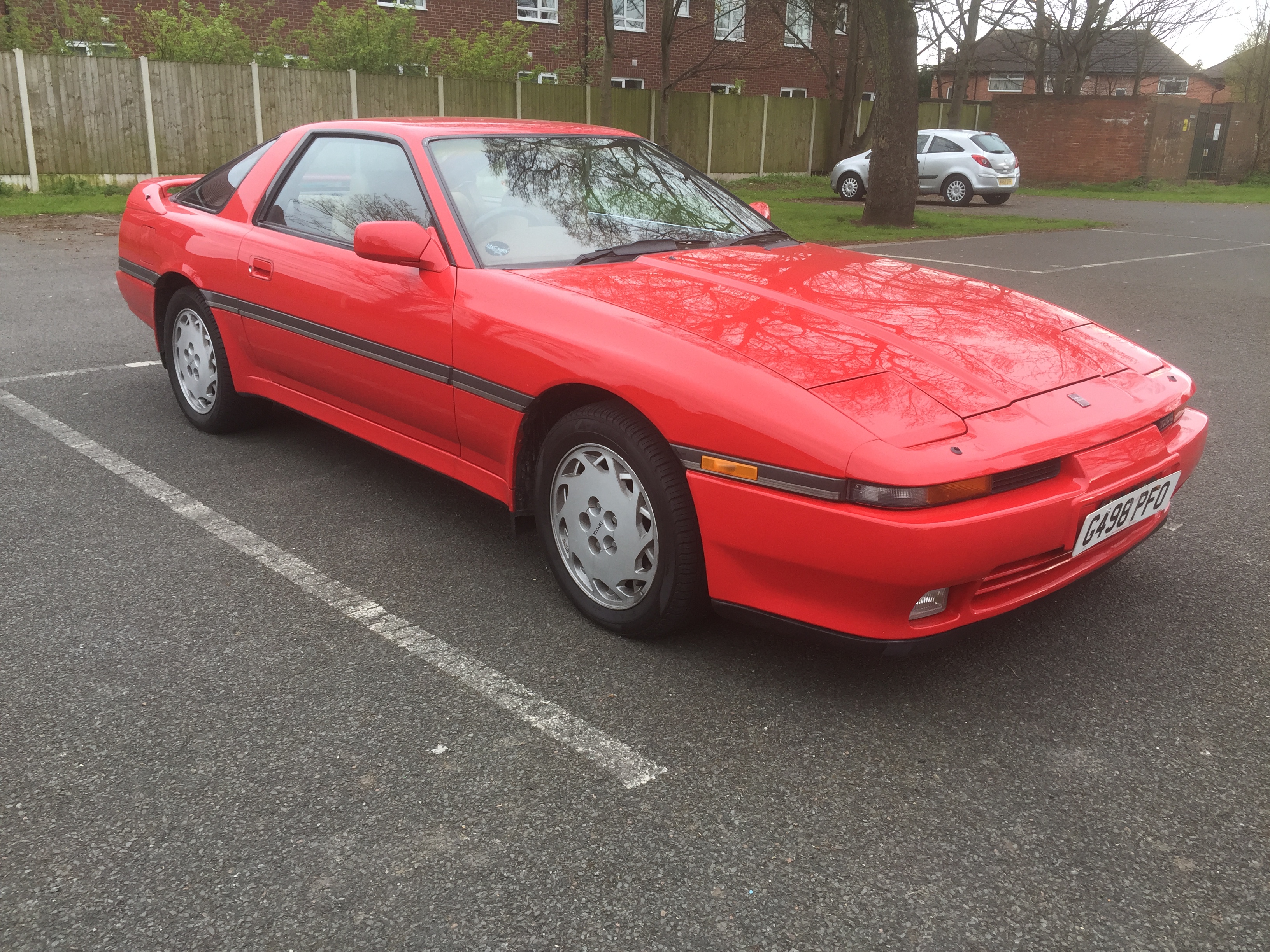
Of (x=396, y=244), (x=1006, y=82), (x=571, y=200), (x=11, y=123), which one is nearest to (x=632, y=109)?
(x=11, y=123)

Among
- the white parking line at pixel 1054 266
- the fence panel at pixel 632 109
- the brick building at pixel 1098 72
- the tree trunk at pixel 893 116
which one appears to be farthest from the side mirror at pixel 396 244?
the brick building at pixel 1098 72

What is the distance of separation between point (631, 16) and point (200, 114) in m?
17.5

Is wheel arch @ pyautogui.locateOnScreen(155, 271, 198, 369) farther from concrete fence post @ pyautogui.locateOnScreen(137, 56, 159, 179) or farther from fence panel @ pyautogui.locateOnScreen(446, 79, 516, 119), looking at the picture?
fence panel @ pyautogui.locateOnScreen(446, 79, 516, 119)

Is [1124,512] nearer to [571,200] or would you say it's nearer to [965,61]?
[571,200]

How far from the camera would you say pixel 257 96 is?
18.4 meters

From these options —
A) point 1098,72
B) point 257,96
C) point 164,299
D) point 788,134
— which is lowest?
point 164,299

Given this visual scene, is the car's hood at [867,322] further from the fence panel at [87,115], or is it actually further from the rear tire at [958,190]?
the rear tire at [958,190]

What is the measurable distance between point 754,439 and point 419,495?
203 cm

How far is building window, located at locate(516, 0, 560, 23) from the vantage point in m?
29.4

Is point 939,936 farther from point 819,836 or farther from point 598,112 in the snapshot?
point 598,112

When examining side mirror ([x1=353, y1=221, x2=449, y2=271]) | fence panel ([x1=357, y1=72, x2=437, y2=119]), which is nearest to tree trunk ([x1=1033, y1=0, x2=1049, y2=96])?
fence panel ([x1=357, y1=72, x2=437, y2=119])

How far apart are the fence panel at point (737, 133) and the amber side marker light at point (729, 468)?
25.0m

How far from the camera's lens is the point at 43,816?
2.25m

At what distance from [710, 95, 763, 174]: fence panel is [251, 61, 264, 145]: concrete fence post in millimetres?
11609
